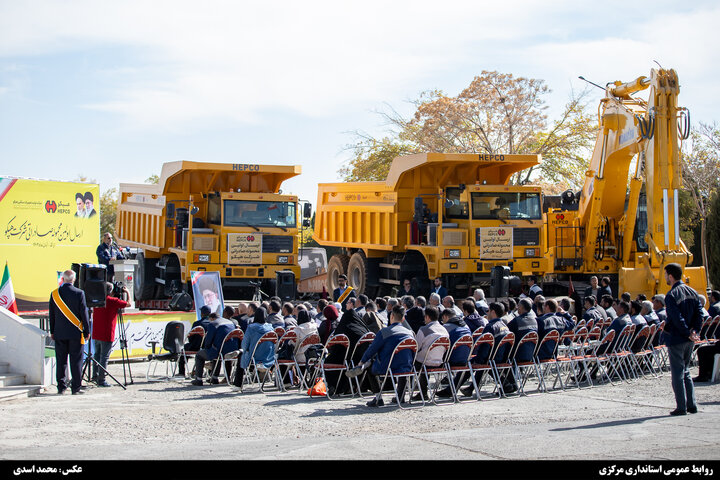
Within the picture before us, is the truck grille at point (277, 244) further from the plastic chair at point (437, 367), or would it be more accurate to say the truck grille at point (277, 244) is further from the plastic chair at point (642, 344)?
the plastic chair at point (437, 367)

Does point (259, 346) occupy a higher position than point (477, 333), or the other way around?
point (477, 333)

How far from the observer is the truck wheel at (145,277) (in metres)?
23.6

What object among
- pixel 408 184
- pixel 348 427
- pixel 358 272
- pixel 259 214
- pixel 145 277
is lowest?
pixel 348 427

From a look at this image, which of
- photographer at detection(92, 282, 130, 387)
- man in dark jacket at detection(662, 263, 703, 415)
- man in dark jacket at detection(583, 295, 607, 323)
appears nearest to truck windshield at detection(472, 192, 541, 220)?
man in dark jacket at detection(583, 295, 607, 323)

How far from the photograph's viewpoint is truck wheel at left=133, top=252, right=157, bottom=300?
930 inches

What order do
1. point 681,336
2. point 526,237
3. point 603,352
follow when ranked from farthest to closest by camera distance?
point 526,237, point 603,352, point 681,336

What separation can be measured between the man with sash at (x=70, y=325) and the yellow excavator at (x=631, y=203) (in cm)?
1183

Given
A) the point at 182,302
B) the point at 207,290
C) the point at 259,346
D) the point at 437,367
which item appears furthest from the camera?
the point at 182,302

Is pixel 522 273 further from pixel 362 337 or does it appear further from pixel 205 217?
pixel 362 337

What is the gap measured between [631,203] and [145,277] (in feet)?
42.5

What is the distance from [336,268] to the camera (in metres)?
24.1

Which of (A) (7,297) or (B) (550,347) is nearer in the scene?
(B) (550,347)

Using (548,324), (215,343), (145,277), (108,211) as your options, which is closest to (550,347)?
(548,324)

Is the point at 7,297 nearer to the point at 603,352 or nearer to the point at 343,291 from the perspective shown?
the point at 343,291
